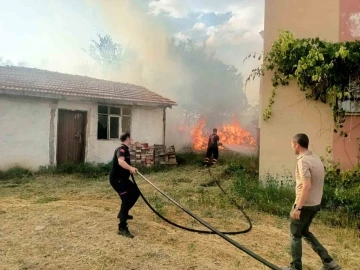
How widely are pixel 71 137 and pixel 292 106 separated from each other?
8119mm

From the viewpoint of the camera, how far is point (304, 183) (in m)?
3.91

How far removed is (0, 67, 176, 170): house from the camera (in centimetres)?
1120

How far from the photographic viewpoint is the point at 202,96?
80.9ft

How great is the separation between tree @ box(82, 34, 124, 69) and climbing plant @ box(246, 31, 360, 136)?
78.5ft

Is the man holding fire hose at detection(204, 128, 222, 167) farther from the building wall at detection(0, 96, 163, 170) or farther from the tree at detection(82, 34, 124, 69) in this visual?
the tree at detection(82, 34, 124, 69)

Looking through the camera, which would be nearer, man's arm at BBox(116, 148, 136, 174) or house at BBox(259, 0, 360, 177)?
man's arm at BBox(116, 148, 136, 174)

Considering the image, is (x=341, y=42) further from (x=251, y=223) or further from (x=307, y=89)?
(x=251, y=223)

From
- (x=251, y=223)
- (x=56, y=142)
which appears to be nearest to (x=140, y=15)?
(x=56, y=142)

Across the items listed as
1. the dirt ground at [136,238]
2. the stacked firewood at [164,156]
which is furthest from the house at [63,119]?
the dirt ground at [136,238]

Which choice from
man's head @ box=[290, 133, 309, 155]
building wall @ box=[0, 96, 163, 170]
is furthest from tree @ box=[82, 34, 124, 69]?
man's head @ box=[290, 133, 309, 155]

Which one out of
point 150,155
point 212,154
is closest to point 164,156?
point 150,155

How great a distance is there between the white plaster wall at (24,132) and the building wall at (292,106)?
24.7 ft

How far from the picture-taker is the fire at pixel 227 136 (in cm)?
1937

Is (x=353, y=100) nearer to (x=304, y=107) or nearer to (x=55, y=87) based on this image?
(x=304, y=107)
